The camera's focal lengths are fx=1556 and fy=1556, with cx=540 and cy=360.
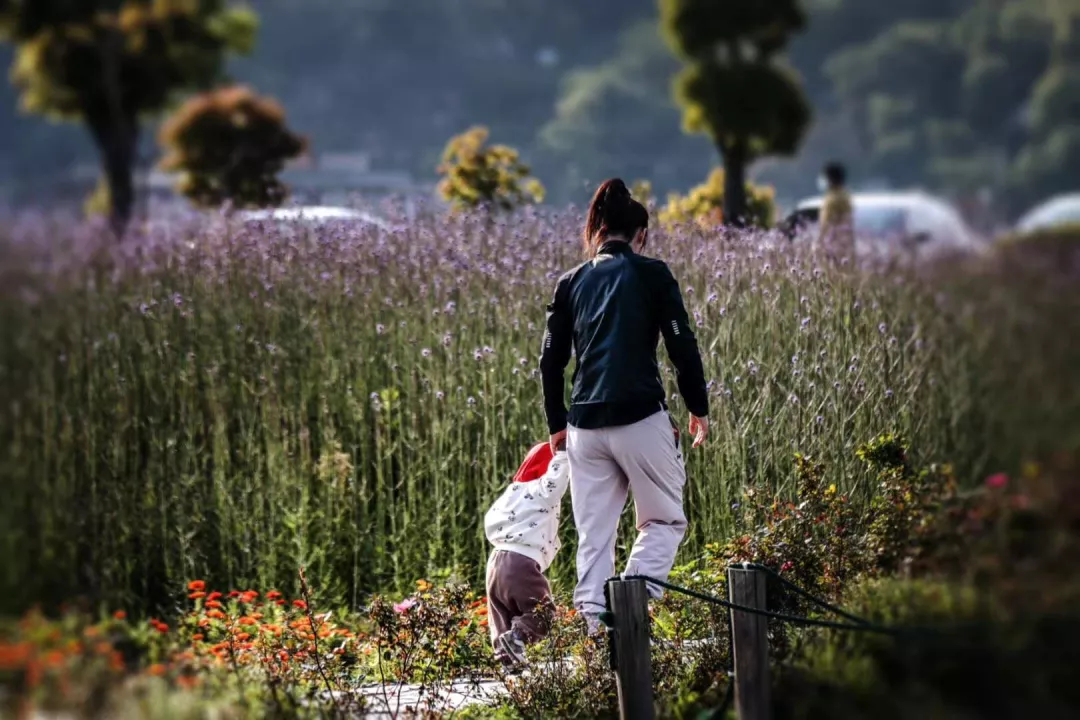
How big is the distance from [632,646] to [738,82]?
10.2 metres

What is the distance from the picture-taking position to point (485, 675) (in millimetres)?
5465

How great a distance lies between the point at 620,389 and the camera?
4914 mm

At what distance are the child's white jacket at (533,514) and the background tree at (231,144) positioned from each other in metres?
10.1

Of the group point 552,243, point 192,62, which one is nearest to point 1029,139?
point 192,62

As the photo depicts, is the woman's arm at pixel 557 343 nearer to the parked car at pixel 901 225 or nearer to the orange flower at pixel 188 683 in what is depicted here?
the orange flower at pixel 188 683

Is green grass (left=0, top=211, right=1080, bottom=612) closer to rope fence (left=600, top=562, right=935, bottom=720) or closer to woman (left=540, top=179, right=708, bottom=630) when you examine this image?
woman (left=540, top=179, right=708, bottom=630)

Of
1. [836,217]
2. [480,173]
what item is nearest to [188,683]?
[480,173]

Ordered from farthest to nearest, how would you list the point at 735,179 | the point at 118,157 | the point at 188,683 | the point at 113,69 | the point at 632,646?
the point at 113,69 < the point at 118,157 < the point at 735,179 < the point at 632,646 < the point at 188,683

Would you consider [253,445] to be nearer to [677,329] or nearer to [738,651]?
[677,329]

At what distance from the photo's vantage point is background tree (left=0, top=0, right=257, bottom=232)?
13742mm

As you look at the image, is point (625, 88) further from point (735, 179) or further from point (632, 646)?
point (632, 646)

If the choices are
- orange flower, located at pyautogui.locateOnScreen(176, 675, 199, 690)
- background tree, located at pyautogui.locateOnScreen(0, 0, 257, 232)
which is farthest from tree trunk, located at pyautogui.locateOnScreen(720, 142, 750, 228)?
orange flower, located at pyautogui.locateOnScreen(176, 675, 199, 690)

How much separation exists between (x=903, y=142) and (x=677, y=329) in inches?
2446

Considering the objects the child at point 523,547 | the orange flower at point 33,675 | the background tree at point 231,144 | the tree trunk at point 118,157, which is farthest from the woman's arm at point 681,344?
the background tree at point 231,144
